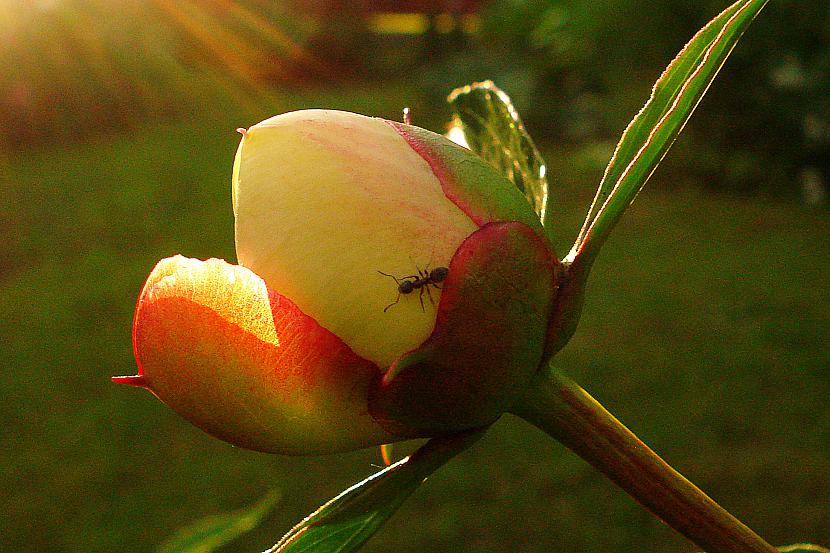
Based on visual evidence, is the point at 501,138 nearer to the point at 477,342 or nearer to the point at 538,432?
the point at 477,342

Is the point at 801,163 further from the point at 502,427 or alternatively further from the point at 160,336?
the point at 160,336

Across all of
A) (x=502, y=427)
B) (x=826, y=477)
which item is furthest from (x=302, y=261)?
(x=502, y=427)

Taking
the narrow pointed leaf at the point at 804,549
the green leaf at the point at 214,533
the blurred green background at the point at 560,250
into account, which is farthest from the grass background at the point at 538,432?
the narrow pointed leaf at the point at 804,549

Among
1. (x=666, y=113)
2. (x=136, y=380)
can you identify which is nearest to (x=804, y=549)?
(x=666, y=113)

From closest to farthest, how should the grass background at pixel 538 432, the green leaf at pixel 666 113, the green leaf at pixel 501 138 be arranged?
the green leaf at pixel 666 113, the green leaf at pixel 501 138, the grass background at pixel 538 432

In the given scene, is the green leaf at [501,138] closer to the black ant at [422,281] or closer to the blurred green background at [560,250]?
the black ant at [422,281]
